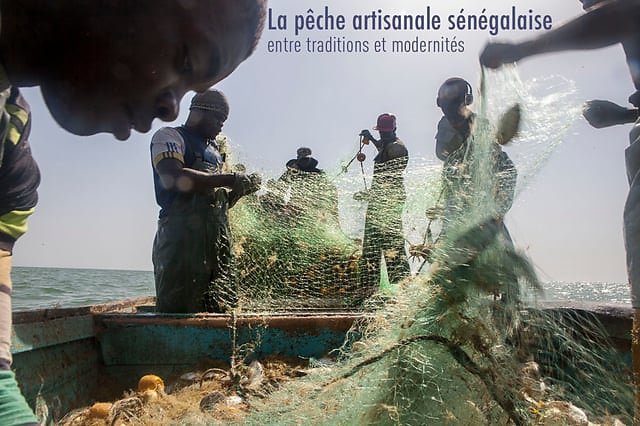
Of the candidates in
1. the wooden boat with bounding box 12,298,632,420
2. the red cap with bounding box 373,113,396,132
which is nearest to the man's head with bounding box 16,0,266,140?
the wooden boat with bounding box 12,298,632,420

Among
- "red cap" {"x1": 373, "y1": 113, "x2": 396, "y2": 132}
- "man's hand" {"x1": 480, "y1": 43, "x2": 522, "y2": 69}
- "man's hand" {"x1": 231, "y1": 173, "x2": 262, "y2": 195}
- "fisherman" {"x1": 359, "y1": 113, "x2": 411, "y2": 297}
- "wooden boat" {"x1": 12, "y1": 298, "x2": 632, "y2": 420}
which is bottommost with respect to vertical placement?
"wooden boat" {"x1": 12, "y1": 298, "x2": 632, "y2": 420}

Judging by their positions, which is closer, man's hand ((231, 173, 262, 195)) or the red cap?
man's hand ((231, 173, 262, 195))

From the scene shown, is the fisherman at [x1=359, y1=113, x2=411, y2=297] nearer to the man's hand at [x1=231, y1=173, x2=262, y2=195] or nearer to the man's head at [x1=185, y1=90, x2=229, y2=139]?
the man's hand at [x1=231, y1=173, x2=262, y2=195]

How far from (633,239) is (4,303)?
1.84 meters

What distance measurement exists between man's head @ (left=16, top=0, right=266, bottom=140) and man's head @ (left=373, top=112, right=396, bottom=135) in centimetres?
453

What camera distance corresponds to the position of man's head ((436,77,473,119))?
9.86ft

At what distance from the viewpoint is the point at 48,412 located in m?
2.65

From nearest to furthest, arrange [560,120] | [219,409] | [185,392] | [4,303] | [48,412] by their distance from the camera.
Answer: [4,303] → [560,120] → [219,409] → [48,412] → [185,392]

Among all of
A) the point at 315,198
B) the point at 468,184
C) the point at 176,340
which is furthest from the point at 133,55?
the point at 315,198

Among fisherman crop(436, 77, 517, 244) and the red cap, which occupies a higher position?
the red cap

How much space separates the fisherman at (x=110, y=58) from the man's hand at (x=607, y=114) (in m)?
1.59

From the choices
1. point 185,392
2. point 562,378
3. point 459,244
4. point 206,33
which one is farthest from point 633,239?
point 185,392

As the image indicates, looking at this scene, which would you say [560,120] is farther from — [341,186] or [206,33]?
[341,186]

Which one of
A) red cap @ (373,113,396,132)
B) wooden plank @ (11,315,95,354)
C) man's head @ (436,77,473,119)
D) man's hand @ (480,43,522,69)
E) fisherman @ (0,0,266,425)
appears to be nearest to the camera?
fisherman @ (0,0,266,425)
